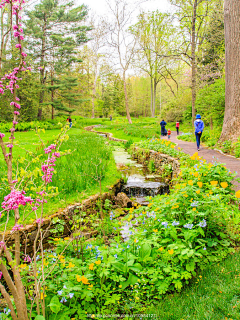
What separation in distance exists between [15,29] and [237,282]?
272cm

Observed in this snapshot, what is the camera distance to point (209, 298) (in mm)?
1780

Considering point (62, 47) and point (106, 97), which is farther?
point (106, 97)

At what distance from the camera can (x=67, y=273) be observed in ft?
6.45

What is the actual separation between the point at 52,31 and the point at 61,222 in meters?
26.3

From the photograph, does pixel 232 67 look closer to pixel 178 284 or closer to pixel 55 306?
pixel 178 284

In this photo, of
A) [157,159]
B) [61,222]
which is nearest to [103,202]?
[61,222]

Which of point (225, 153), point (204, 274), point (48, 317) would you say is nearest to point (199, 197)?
point (204, 274)

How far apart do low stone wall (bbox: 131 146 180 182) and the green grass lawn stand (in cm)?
385

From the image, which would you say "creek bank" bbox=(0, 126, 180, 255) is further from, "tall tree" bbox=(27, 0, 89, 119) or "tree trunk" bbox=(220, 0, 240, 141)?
"tall tree" bbox=(27, 0, 89, 119)

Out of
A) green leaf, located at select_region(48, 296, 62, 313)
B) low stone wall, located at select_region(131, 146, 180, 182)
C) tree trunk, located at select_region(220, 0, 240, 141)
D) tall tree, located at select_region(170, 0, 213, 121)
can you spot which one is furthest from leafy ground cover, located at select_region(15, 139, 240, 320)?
tall tree, located at select_region(170, 0, 213, 121)

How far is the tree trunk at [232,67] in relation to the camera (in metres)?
7.32

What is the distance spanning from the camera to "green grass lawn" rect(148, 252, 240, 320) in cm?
165

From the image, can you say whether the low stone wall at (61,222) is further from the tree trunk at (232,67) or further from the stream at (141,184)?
the tree trunk at (232,67)

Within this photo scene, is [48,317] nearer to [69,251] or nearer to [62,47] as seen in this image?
[69,251]
